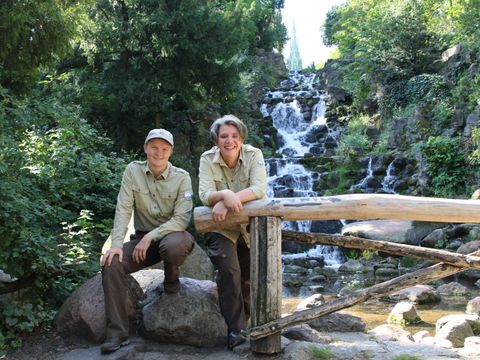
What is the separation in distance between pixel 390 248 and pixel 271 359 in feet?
4.43

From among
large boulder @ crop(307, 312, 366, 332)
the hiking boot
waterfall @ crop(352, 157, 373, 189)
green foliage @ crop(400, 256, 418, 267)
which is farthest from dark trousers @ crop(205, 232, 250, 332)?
waterfall @ crop(352, 157, 373, 189)

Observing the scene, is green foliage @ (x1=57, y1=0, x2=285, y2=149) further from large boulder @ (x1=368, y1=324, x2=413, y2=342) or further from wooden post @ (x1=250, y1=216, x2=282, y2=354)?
wooden post @ (x1=250, y1=216, x2=282, y2=354)

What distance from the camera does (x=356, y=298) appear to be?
3.77 meters

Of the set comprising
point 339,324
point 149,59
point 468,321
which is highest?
point 149,59

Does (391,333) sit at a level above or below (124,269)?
below

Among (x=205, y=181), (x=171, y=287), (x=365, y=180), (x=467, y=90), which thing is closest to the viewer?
(x=205, y=181)

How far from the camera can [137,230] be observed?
430 centimetres

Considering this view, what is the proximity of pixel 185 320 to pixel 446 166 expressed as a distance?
44.7ft

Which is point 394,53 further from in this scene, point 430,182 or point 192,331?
point 192,331

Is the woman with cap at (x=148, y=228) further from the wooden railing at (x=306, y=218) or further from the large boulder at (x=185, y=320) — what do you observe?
the wooden railing at (x=306, y=218)

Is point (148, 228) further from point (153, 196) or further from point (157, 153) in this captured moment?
point (157, 153)

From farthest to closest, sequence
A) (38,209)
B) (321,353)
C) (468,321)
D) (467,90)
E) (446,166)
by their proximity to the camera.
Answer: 1. (467,90)
2. (446,166)
3. (468,321)
4. (38,209)
5. (321,353)

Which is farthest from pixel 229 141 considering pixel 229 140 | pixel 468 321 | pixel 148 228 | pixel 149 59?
pixel 149 59

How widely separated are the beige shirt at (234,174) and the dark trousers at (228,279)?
0.37 feet
